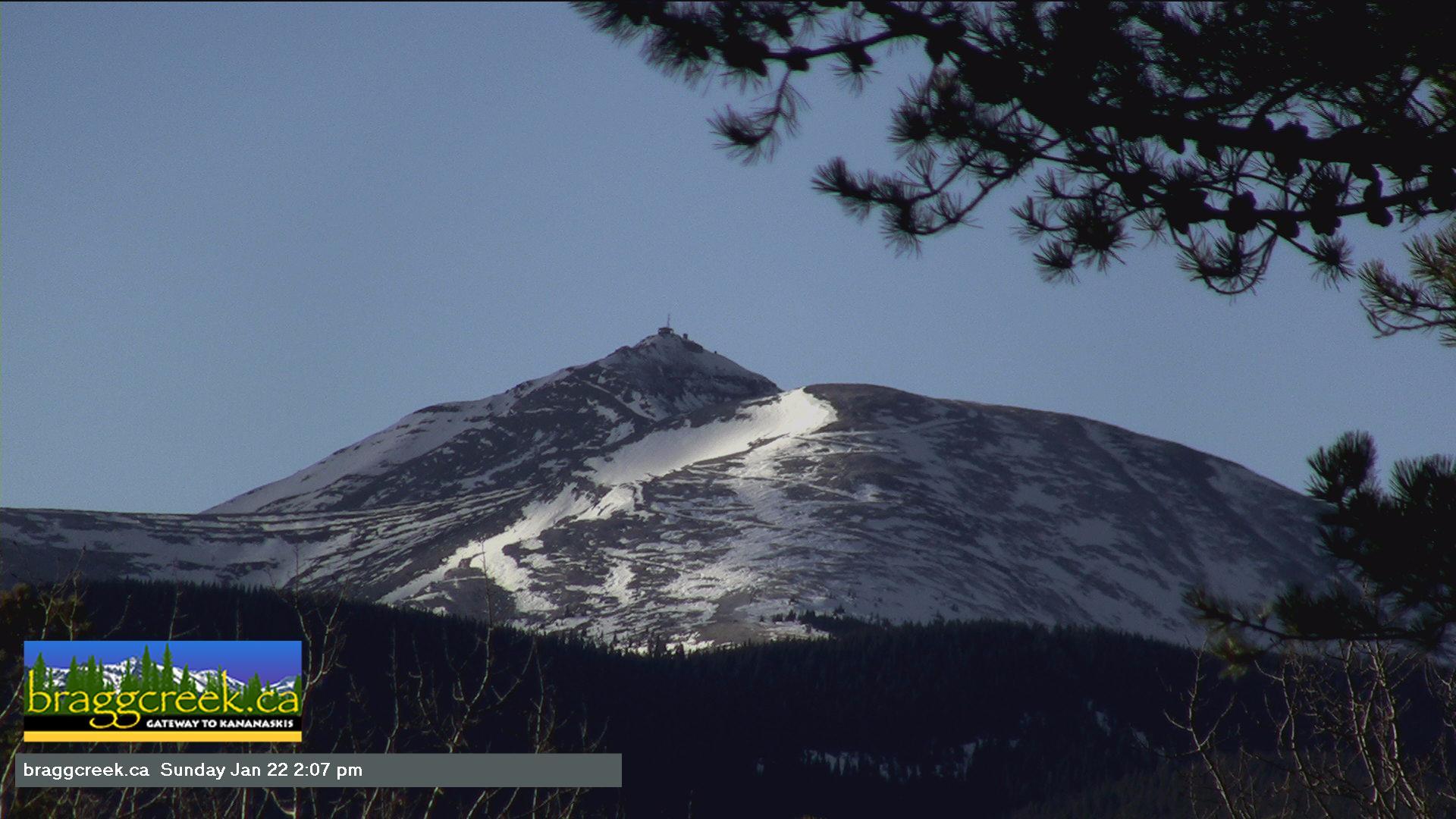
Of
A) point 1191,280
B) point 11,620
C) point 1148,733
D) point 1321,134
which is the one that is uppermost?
point 1321,134

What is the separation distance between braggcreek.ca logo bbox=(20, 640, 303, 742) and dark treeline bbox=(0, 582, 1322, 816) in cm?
11521

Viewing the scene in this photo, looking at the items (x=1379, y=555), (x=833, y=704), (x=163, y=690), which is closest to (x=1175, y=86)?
(x=1379, y=555)

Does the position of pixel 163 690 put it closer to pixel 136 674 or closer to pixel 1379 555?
pixel 136 674

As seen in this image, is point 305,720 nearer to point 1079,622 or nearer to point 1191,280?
point 1191,280

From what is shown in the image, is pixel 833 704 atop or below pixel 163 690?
below

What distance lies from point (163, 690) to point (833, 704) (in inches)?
5768

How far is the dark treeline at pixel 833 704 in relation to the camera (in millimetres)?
142500

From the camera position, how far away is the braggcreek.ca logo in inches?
667

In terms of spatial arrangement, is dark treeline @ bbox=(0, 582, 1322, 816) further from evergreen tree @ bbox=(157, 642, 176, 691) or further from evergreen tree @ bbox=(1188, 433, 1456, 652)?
evergreen tree @ bbox=(1188, 433, 1456, 652)

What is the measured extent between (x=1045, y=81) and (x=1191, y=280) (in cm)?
229

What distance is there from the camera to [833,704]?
15962 centimetres

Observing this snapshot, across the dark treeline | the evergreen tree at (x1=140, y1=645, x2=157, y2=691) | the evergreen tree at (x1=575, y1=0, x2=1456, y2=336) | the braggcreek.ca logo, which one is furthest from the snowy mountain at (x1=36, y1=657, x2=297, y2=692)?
A: the dark treeline

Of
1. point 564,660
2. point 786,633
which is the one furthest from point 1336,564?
point 786,633

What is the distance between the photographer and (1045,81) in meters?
10.6
